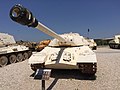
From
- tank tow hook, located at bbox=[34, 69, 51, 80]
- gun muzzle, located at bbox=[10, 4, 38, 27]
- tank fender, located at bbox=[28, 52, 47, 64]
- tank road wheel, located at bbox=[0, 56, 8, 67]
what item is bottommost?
tank road wheel, located at bbox=[0, 56, 8, 67]

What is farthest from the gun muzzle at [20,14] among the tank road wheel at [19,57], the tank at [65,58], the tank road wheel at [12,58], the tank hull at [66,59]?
the tank road wheel at [19,57]

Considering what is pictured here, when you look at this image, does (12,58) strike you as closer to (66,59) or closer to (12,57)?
(12,57)

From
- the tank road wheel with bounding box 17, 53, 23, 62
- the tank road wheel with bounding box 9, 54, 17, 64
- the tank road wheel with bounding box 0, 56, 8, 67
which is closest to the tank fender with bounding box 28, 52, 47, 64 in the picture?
the tank road wheel with bounding box 0, 56, 8, 67

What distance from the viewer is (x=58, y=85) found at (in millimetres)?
6879

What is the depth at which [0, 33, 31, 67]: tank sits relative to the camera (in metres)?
13.0

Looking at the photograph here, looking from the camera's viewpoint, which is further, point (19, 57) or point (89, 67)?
point (19, 57)

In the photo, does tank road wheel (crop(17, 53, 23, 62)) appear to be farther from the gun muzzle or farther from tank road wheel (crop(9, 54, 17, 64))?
the gun muzzle

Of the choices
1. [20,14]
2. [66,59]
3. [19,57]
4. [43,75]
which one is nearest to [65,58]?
[66,59]

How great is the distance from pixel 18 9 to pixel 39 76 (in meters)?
1.76

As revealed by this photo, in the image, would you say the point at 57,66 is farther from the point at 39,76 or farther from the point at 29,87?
the point at 39,76

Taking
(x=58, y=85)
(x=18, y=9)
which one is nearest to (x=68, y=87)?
(x=58, y=85)

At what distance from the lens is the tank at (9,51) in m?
13.0

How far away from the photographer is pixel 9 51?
13289 millimetres

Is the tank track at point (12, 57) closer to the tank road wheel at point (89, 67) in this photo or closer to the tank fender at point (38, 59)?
the tank fender at point (38, 59)
